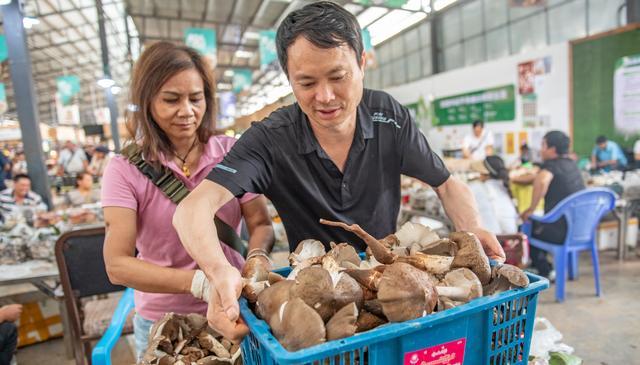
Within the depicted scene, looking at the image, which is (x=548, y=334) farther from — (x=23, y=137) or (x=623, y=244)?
(x=23, y=137)

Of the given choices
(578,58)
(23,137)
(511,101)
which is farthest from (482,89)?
(23,137)

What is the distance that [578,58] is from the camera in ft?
25.5

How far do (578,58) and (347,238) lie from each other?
8.23 metres

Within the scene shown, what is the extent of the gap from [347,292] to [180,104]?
40.1 inches

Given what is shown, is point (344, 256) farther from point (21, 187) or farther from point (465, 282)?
point (21, 187)

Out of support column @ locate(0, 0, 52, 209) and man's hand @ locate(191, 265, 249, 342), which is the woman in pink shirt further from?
support column @ locate(0, 0, 52, 209)

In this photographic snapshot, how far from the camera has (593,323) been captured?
376 centimetres

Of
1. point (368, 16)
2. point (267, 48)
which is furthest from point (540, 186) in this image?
point (368, 16)

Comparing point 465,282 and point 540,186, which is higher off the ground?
point 465,282

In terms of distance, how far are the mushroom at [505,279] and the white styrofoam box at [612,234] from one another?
5.55 meters

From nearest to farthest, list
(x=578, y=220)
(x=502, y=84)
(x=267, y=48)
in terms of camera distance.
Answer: (x=578, y=220) < (x=267, y=48) < (x=502, y=84)

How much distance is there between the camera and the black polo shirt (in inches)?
55.8

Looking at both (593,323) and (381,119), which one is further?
(593,323)

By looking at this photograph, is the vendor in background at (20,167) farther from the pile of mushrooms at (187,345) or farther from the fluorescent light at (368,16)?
the fluorescent light at (368,16)
